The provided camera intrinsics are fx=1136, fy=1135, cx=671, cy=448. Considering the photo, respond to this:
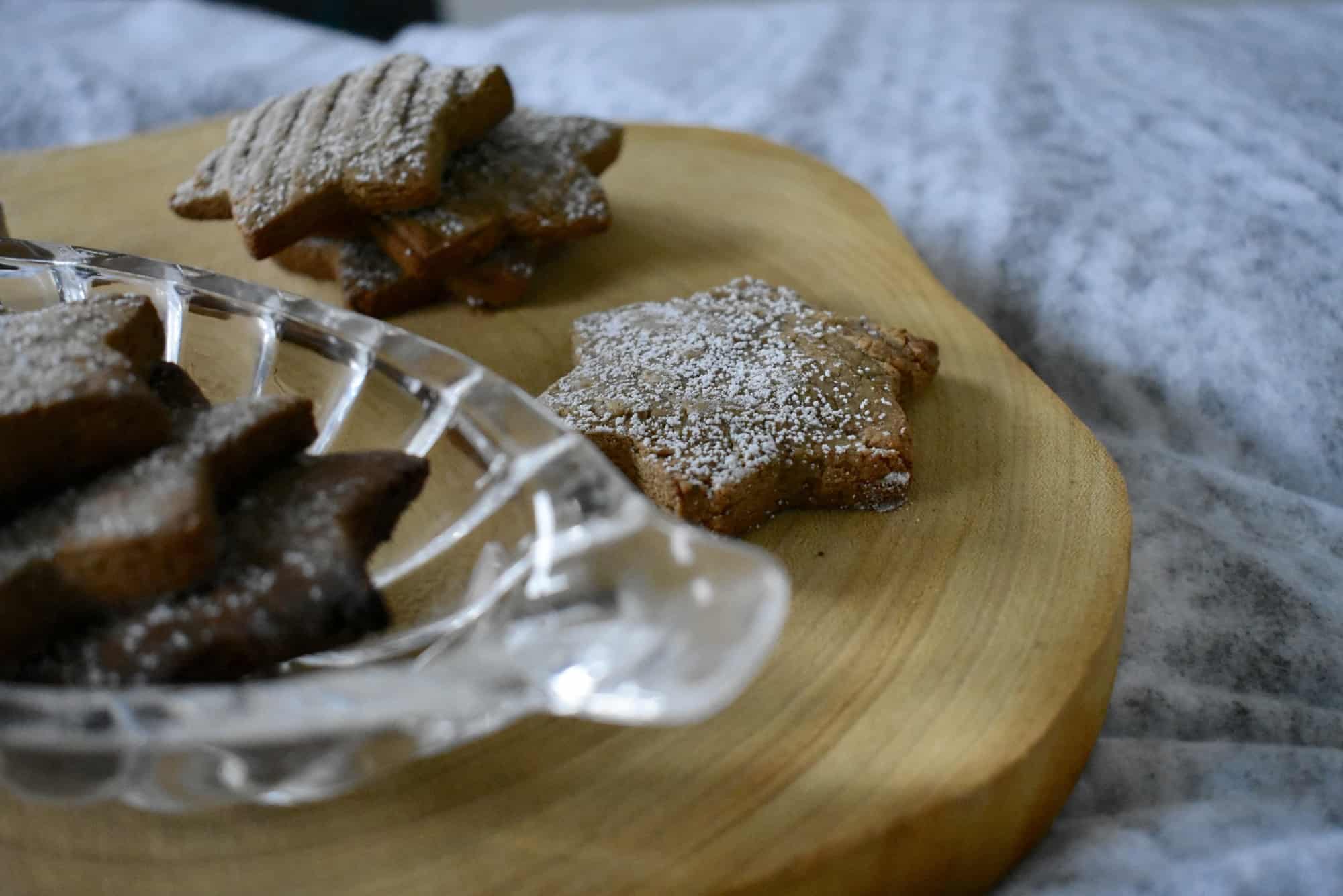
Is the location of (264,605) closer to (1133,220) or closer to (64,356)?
(64,356)

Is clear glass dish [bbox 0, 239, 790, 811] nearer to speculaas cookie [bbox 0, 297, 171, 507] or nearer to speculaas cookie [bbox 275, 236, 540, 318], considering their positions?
speculaas cookie [bbox 0, 297, 171, 507]

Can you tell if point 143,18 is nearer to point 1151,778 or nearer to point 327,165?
point 327,165

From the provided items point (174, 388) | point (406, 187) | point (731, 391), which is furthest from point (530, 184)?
point (174, 388)

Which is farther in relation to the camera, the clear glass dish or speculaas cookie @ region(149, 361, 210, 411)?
speculaas cookie @ region(149, 361, 210, 411)

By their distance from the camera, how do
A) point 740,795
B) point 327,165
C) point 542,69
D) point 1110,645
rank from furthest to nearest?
1. point 542,69
2. point 327,165
3. point 1110,645
4. point 740,795

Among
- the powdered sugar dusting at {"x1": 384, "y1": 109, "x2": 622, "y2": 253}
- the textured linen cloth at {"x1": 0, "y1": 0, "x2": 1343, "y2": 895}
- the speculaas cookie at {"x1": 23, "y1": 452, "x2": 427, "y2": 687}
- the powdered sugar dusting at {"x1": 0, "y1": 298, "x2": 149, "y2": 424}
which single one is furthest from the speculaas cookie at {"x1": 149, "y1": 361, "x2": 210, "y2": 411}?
the textured linen cloth at {"x1": 0, "y1": 0, "x2": 1343, "y2": 895}

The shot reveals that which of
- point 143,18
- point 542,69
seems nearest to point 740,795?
point 542,69
